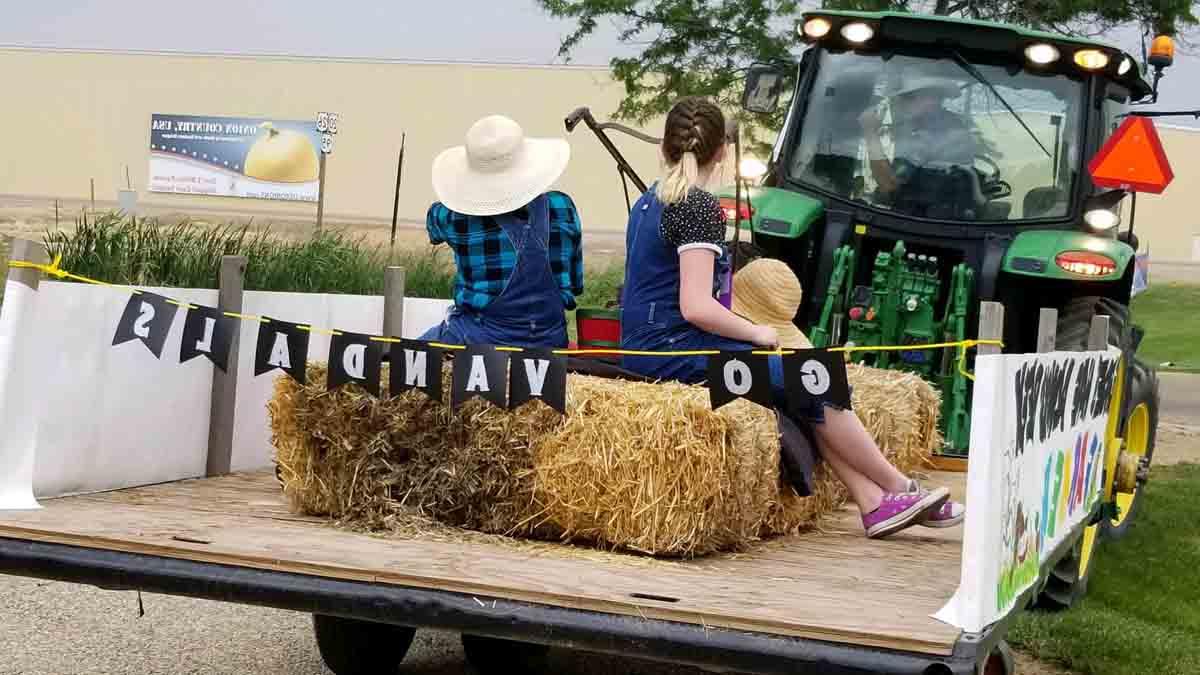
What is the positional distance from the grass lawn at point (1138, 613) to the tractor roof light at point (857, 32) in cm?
280

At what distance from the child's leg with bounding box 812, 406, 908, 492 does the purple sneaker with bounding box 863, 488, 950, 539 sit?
5cm

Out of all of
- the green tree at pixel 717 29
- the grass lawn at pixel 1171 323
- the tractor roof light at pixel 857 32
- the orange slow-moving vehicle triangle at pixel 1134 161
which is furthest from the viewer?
the grass lawn at pixel 1171 323

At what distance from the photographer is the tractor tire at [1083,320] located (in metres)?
7.01

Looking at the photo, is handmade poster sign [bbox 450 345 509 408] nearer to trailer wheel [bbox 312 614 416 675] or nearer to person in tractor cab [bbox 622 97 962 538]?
person in tractor cab [bbox 622 97 962 538]

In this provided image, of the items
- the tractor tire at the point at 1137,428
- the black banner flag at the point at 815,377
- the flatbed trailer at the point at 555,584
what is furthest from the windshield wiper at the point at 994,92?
the black banner flag at the point at 815,377

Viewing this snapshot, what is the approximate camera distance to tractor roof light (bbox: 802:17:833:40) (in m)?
7.56

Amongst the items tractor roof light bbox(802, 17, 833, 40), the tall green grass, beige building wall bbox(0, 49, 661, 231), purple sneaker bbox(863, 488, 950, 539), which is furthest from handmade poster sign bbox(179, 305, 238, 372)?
beige building wall bbox(0, 49, 661, 231)

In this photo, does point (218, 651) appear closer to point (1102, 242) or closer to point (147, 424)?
point (147, 424)

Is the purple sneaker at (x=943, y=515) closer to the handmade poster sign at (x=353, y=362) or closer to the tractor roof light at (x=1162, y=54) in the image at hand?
the handmade poster sign at (x=353, y=362)

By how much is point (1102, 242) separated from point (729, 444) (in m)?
3.09

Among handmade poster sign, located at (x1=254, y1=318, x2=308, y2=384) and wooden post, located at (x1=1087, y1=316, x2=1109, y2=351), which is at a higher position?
wooden post, located at (x1=1087, y1=316, x2=1109, y2=351)

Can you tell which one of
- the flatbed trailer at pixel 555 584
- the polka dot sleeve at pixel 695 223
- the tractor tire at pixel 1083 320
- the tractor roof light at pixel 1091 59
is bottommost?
the flatbed trailer at pixel 555 584

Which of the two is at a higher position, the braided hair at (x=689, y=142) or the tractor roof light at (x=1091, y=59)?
the tractor roof light at (x=1091, y=59)

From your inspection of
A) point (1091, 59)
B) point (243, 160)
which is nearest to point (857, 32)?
point (1091, 59)
